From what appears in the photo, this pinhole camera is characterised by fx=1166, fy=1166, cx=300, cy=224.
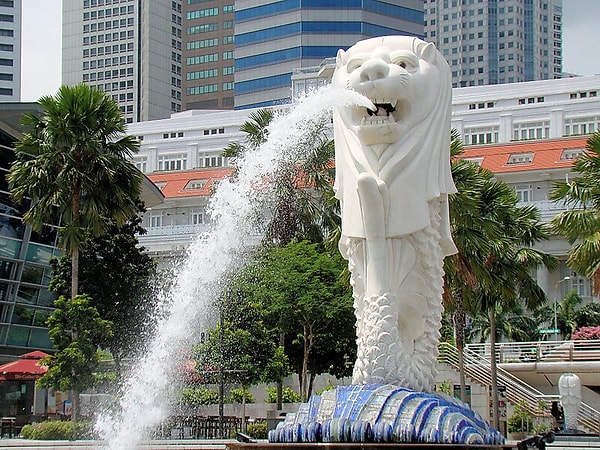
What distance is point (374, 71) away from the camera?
827 inches

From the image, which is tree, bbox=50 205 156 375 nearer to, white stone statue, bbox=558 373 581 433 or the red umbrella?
the red umbrella

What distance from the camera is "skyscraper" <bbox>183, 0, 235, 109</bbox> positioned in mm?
138875

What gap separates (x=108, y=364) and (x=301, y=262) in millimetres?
7765

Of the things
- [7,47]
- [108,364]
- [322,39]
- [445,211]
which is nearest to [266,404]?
[108,364]

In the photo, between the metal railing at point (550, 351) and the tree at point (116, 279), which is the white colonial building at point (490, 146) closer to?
the metal railing at point (550, 351)

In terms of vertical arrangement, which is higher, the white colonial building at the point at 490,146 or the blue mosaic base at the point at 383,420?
the white colonial building at the point at 490,146

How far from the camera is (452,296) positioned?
3409cm

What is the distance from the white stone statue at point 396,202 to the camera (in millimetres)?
20641

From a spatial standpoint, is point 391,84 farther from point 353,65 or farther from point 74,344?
point 74,344

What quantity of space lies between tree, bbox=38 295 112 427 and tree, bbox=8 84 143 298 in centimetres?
182

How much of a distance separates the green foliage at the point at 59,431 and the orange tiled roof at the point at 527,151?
37.3 m

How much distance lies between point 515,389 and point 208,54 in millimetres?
103204

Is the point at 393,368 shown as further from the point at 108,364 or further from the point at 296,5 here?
the point at 296,5

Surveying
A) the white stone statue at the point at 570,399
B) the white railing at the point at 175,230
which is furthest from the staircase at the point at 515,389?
the white railing at the point at 175,230
